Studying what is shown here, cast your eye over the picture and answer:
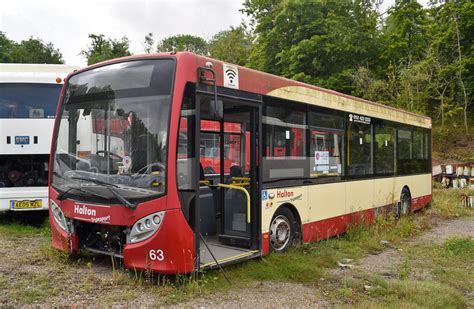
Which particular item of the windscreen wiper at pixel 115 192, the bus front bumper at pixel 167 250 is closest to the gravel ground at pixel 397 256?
the bus front bumper at pixel 167 250

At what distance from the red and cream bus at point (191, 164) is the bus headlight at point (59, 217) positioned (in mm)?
19

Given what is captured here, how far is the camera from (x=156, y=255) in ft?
16.9

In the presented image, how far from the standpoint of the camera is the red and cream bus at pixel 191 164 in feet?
17.0

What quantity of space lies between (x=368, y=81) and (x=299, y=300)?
24.6 meters

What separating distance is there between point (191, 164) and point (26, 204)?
5134 millimetres

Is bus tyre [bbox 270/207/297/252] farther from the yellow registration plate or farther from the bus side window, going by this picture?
the yellow registration plate

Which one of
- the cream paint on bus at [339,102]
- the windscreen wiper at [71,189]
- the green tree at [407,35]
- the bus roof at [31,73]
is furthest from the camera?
the green tree at [407,35]

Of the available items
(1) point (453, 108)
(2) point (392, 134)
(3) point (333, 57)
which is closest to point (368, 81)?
(3) point (333, 57)

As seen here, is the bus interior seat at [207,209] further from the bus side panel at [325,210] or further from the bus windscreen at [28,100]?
the bus windscreen at [28,100]

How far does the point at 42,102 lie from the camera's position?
30.9ft

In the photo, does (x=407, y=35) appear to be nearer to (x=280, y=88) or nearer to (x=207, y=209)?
(x=280, y=88)

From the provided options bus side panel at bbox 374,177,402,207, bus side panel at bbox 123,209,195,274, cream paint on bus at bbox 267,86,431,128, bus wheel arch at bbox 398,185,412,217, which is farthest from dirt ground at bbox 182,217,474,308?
bus wheel arch at bbox 398,185,412,217

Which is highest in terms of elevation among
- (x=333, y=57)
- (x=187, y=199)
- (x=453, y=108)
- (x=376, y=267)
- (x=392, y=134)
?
(x=333, y=57)

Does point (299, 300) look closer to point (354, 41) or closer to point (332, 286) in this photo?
point (332, 286)
